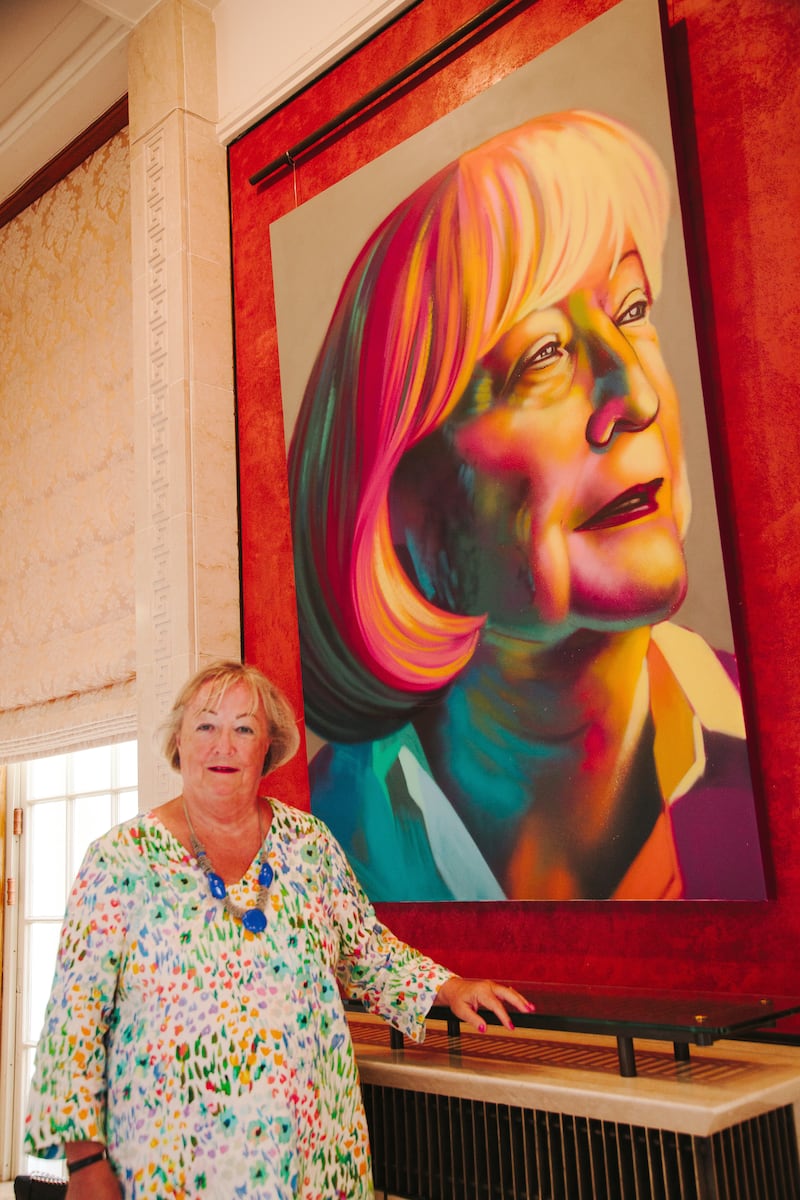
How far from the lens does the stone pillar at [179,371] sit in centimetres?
350

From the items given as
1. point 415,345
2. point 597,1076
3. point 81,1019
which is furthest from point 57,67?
point 597,1076

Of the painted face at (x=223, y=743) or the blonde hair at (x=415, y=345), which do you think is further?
the blonde hair at (x=415, y=345)

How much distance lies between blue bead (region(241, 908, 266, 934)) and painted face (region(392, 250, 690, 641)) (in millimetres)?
1009

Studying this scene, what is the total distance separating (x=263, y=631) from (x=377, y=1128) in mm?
1745

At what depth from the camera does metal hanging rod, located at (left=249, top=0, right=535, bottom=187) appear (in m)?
2.95

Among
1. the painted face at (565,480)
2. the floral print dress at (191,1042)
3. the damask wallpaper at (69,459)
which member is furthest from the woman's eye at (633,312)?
the damask wallpaper at (69,459)

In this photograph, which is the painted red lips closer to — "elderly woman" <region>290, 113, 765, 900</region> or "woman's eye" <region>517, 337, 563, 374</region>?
"elderly woman" <region>290, 113, 765, 900</region>

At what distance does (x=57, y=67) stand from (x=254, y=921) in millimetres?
3834

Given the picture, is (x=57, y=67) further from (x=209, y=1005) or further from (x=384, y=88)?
(x=209, y=1005)

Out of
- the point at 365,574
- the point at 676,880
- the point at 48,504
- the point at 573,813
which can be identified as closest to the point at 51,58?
the point at 48,504

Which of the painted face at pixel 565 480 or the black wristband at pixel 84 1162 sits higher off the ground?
the painted face at pixel 565 480

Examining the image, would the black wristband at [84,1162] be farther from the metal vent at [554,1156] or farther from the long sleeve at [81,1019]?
the metal vent at [554,1156]

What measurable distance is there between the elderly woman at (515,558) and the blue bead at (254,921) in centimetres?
84

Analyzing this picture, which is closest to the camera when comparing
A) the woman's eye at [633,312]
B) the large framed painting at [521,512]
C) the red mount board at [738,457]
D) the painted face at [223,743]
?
the painted face at [223,743]
